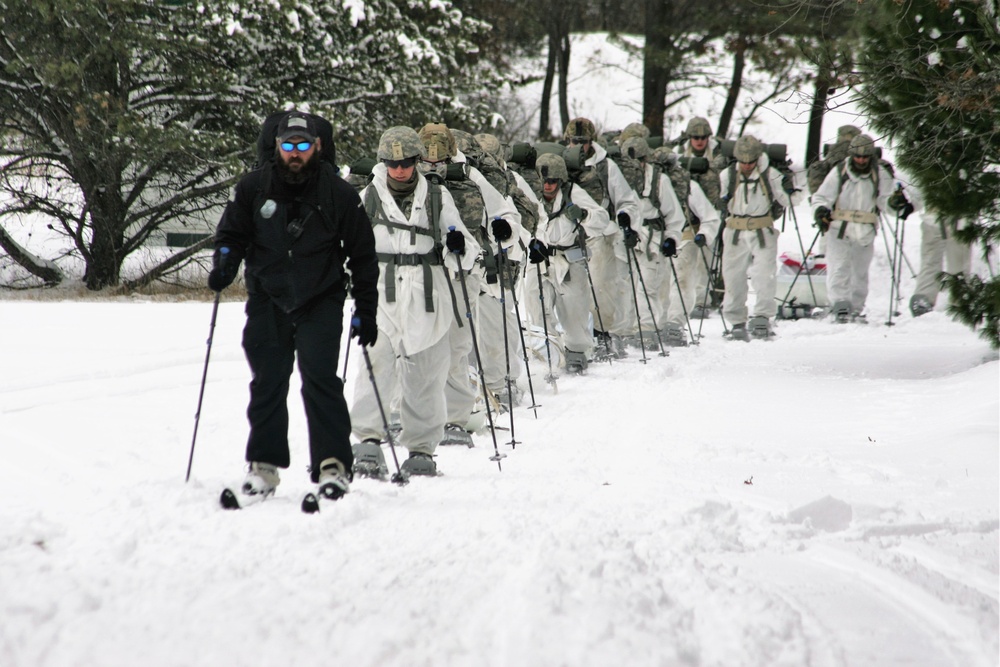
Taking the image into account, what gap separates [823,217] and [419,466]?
972 centimetres

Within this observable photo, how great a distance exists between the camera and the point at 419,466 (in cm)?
679

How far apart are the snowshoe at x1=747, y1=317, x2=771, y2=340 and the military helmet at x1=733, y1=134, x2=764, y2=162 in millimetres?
2125

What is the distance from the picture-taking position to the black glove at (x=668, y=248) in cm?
1347

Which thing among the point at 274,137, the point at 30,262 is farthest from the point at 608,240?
the point at 30,262

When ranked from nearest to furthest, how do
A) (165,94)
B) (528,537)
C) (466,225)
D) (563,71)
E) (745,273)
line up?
(528,537), (466,225), (745,273), (165,94), (563,71)

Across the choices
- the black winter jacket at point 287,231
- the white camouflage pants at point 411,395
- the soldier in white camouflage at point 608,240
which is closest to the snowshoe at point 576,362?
the soldier in white camouflage at point 608,240

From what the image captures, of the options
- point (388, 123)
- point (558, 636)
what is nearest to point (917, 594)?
point (558, 636)

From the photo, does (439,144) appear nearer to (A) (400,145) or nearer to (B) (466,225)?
(B) (466,225)

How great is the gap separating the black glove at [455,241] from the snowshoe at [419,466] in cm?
129

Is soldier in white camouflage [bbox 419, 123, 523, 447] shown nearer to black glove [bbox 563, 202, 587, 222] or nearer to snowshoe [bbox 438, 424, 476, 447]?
snowshoe [bbox 438, 424, 476, 447]

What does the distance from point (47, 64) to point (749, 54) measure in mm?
13188

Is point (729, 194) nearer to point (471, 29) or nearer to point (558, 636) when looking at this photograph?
point (471, 29)

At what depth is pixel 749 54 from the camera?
22.0m

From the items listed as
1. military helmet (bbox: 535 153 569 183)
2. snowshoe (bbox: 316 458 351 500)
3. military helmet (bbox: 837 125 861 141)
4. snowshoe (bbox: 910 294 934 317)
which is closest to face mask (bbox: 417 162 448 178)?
snowshoe (bbox: 316 458 351 500)
